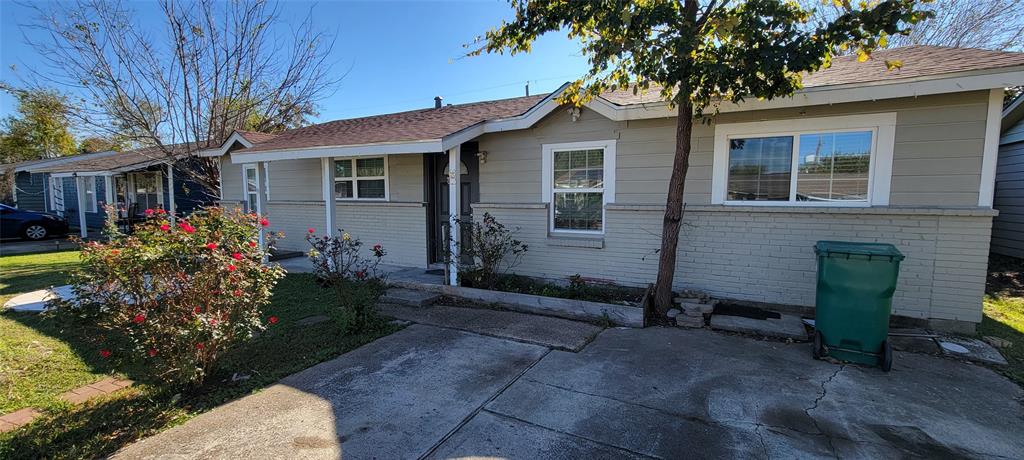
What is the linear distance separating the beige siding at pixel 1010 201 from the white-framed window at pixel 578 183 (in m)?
8.85

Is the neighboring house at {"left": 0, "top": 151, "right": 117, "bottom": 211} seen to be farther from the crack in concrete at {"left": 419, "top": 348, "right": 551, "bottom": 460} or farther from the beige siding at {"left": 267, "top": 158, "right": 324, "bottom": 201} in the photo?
the crack in concrete at {"left": 419, "top": 348, "right": 551, "bottom": 460}

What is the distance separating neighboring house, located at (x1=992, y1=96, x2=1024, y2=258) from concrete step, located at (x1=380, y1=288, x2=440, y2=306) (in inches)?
453

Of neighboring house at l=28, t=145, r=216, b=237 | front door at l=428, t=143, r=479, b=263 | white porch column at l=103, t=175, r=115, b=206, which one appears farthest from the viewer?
white porch column at l=103, t=175, r=115, b=206

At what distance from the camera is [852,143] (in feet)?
16.9

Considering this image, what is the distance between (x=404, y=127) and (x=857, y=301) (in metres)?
7.23

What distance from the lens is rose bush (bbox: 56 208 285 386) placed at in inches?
125

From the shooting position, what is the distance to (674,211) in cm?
533

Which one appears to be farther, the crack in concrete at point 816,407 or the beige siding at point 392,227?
the beige siding at point 392,227

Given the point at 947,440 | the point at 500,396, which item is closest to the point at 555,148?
the point at 500,396

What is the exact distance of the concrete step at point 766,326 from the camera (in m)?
4.88

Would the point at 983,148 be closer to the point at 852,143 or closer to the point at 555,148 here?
the point at 852,143

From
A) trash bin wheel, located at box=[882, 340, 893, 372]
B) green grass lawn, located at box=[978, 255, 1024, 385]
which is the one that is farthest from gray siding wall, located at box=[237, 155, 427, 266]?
green grass lawn, located at box=[978, 255, 1024, 385]

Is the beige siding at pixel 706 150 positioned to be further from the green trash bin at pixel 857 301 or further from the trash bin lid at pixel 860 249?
the green trash bin at pixel 857 301

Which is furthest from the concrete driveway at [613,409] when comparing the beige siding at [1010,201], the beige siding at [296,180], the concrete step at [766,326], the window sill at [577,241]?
the beige siding at [1010,201]
